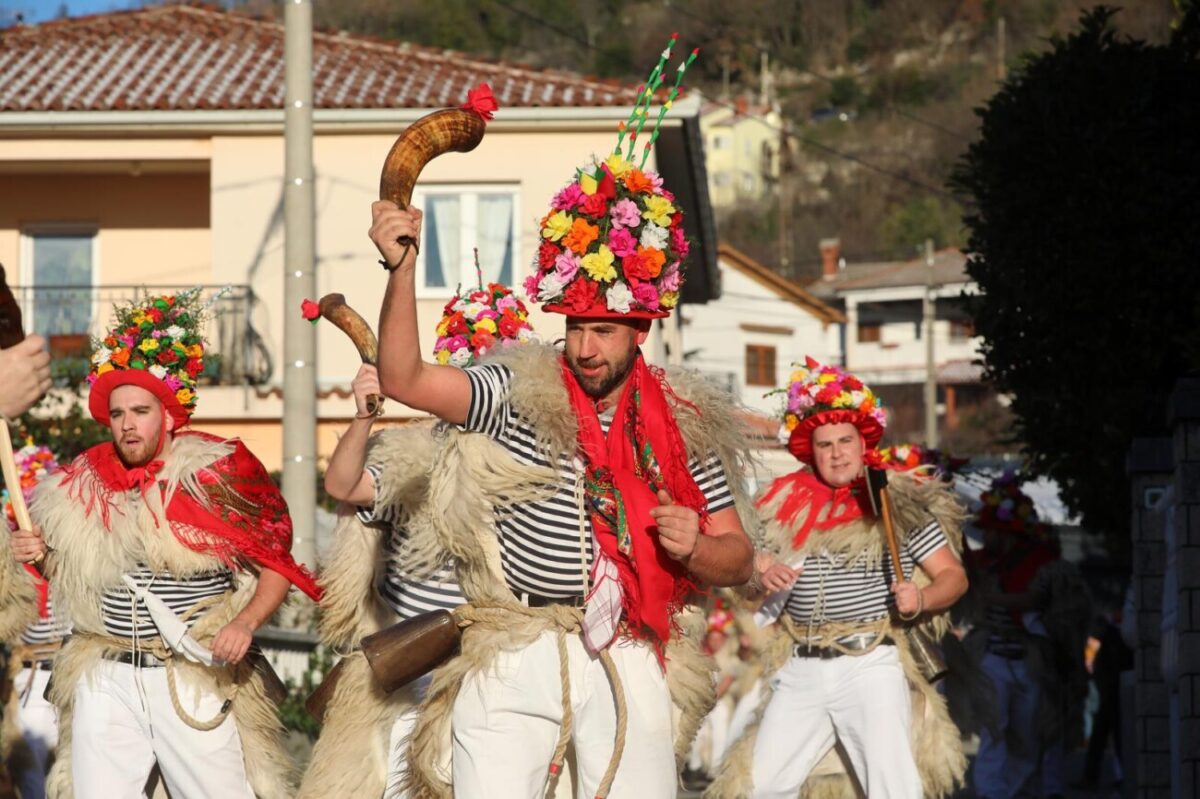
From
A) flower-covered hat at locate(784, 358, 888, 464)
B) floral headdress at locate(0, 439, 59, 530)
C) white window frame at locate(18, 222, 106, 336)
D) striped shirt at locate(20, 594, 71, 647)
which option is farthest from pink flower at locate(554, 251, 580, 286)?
white window frame at locate(18, 222, 106, 336)

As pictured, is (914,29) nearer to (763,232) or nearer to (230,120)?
(763,232)

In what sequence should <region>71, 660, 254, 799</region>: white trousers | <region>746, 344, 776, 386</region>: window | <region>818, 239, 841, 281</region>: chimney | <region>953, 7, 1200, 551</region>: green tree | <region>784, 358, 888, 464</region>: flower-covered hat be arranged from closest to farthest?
1. <region>71, 660, 254, 799</region>: white trousers
2. <region>784, 358, 888, 464</region>: flower-covered hat
3. <region>953, 7, 1200, 551</region>: green tree
4. <region>746, 344, 776, 386</region>: window
5. <region>818, 239, 841, 281</region>: chimney

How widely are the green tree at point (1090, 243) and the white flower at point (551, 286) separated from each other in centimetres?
903

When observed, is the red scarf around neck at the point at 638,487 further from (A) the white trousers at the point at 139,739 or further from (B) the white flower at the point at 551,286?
(A) the white trousers at the point at 139,739

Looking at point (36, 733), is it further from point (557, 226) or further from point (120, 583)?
point (557, 226)

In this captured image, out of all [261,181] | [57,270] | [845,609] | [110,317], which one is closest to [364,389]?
[845,609]

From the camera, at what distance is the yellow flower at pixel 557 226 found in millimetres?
5535

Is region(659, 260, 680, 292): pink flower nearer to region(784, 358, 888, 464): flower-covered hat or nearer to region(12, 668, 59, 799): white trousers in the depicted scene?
region(784, 358, 888, 464): flower-covered hat

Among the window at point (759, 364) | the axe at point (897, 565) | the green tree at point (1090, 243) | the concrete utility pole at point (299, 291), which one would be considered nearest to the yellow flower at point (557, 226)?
the axe at point (897, 565)

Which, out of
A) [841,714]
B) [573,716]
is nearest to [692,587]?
[573,716]

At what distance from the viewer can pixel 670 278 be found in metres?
5.58

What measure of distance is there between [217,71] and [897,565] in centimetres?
1854

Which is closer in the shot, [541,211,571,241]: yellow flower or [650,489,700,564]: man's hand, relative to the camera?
[650,489,700,564]: man's hand

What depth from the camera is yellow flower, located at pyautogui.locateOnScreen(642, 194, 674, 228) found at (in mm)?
5570
